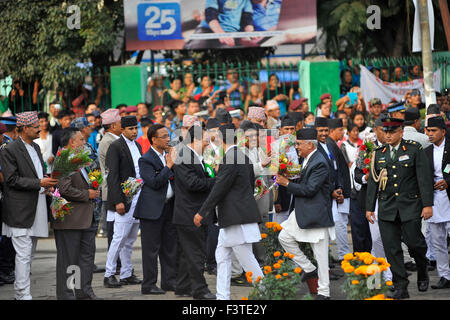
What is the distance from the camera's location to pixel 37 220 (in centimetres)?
923

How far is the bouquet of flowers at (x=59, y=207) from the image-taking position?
349 inches

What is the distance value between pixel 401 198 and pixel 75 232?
12.9 feet

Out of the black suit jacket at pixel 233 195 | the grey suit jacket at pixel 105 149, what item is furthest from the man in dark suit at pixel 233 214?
the grey suit jacket at pixel 105 149

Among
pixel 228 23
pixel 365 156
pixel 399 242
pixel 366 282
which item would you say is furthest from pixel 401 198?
pixel 228 23

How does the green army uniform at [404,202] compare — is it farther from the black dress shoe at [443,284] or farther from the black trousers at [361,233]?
the black trousers at [361,233]

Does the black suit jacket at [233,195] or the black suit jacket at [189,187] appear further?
the black suit jacket at [189,187]

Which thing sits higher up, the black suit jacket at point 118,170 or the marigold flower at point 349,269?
the black suit jacket at point 118,170

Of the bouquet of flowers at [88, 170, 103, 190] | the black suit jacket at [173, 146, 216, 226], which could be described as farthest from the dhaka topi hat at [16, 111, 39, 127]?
the black suit jacket at [173, 146, 216, 226]

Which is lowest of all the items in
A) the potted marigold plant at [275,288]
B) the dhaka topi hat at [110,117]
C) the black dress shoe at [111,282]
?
the black dress shoe at [111,282]

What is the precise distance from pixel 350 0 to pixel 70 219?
13.4 meters

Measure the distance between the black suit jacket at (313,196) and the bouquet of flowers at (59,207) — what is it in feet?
8.60

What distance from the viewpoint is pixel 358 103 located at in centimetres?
1755
